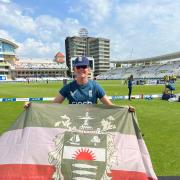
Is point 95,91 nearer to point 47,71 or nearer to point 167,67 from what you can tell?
point 167,67

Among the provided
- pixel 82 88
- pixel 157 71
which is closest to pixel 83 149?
pixel 82 88

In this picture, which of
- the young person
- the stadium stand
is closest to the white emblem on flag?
the young person

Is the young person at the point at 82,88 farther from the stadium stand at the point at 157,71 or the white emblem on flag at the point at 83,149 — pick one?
the stadium stand at the point at 157,71

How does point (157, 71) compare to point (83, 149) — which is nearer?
point (83, 149)

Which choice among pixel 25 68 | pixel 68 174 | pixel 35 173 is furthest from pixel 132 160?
pixel 25 68

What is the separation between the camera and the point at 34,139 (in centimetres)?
518

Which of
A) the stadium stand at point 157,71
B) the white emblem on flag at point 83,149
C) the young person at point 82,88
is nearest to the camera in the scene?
the white emblem on flag at point 83,149

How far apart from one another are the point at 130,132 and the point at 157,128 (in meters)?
7.02

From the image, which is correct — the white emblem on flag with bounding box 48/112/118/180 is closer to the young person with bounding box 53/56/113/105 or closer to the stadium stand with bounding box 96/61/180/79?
the young person with bounding box 53/56/113/105

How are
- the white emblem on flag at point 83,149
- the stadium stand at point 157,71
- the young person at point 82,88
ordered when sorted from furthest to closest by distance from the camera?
1. the stadium stand at point 157,71
2. the young person at point 82,88
3. the white emblem on flag at point 83,149

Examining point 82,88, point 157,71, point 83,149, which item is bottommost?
point 157,71

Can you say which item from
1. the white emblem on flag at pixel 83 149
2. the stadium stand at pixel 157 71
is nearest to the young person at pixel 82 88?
the white emblem on flag at pixel 83 149

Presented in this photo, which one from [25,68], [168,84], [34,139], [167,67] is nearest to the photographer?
[34,139]

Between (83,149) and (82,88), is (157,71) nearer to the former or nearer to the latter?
(82,88)
